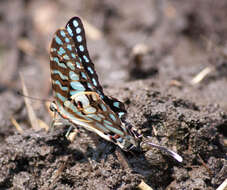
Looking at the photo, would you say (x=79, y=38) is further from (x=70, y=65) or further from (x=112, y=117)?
(x=112, y=117)

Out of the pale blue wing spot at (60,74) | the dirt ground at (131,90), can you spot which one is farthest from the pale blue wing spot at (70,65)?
the dirt ground at (131,90)

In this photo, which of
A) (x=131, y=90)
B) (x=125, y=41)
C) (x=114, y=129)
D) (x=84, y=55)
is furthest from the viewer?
(x=125, y=41)

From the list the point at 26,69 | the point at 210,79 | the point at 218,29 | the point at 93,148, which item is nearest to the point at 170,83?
the point at 210,79

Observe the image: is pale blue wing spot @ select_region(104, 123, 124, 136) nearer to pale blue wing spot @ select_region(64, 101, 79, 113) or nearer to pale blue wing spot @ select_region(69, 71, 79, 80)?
pale blue wing spot @ select_region(64, 101, 79, 113)

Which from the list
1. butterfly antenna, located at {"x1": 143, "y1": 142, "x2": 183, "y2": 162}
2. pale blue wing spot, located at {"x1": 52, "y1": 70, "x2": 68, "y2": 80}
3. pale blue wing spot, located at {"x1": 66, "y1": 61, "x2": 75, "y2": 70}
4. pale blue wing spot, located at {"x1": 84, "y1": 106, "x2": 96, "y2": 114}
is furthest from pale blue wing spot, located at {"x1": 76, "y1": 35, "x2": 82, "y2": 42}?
butterfly antenna, located at {"x1": 143, "y1": 142, "x2": 183, "y2": 162}

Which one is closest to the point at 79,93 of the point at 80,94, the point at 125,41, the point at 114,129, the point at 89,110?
the point at 80,94

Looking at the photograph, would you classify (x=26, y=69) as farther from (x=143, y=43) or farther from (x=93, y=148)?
(x=93, y=148)
